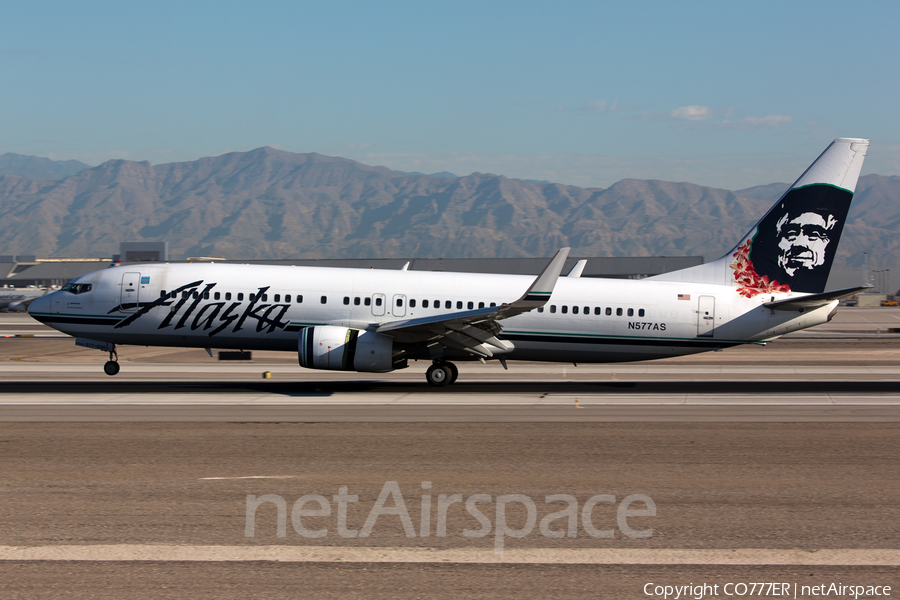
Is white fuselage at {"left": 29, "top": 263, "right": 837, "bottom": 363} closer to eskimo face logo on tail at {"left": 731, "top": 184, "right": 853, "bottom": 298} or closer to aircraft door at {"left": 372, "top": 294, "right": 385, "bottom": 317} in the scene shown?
aircraft door at {"left": 372, "top": 294, "right": 385, "bottom": 317}

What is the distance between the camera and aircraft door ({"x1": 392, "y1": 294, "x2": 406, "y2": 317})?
85.3ft

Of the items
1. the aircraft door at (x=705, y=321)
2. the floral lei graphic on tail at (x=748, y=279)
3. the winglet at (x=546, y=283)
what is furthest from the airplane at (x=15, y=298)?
the floral lei graphic on tail at (x=748, y=279)

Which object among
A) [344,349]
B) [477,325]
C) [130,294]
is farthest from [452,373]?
[130,294]

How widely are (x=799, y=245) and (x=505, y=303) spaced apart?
34.0 feet

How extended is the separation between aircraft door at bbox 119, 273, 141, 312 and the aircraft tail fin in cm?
2000

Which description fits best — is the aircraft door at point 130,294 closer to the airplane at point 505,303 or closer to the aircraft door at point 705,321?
the airplane at point 505,303

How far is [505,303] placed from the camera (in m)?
26.3

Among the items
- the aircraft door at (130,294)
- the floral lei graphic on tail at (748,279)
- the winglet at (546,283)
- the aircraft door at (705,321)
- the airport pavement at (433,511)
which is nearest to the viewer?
the airport pavement at (433,511)

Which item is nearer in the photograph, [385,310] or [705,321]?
[385,310]

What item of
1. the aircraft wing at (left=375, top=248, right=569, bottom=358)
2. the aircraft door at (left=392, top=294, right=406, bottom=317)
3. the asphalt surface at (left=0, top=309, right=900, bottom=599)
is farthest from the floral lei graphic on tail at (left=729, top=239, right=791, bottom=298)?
the aircraft door at (left=392, top=294, right=406, bottom=317)

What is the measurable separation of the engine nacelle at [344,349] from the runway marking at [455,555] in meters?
14.5

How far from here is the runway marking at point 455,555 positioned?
9.02 metres

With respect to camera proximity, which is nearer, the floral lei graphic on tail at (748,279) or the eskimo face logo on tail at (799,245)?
the eskimo face logo on tail at (799,245)

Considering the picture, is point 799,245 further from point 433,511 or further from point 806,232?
point 433,511
